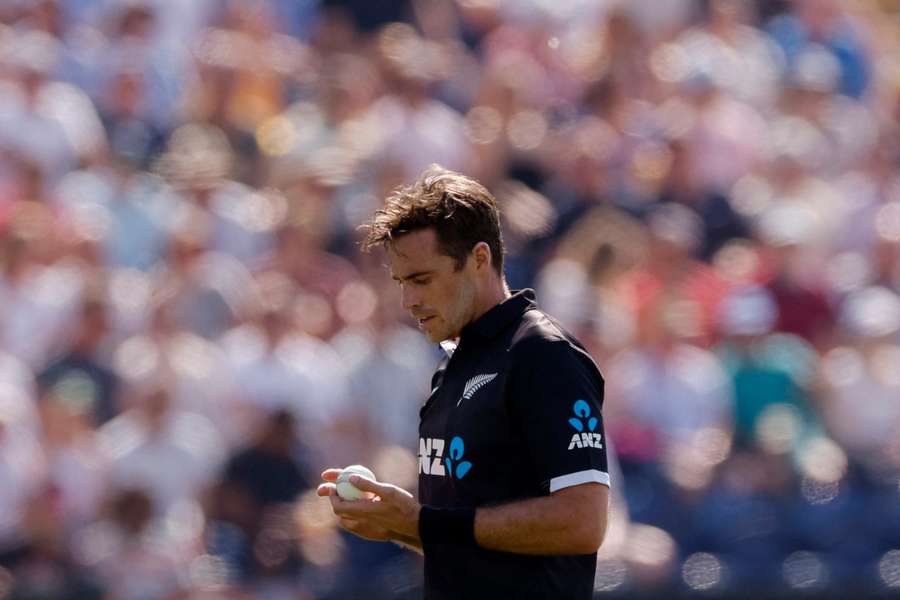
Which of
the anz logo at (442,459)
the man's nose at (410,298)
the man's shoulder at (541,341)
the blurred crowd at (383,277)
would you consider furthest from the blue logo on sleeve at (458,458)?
Result: the blurred crowd at (383,277)

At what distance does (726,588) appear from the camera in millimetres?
6789

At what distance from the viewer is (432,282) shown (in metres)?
3.43

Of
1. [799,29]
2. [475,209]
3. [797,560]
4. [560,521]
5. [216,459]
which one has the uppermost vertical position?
[799,29]

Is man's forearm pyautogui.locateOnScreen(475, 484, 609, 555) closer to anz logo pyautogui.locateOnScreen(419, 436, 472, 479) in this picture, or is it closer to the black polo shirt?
the black polo shirt

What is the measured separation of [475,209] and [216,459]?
3.65 metres

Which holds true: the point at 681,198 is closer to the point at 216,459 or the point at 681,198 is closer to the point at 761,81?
the point at 761,81

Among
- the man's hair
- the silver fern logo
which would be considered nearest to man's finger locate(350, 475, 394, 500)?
the silver fern logo

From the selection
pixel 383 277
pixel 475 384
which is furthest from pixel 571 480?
pixel 383 277

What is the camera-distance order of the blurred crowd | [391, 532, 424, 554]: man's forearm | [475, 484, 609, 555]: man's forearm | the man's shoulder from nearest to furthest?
[475, 484, 609, 555]: man's forearm, the man's shoulder, [391, 532, 424, 554]: man's forearm, the blurred crowd

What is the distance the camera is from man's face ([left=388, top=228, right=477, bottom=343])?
341cm

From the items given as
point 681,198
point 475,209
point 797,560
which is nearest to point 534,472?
point 475,209

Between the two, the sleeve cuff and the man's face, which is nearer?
the sleeve cuff

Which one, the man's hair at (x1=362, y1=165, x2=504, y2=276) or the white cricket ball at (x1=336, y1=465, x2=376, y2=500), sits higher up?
the man's hair at (x1=362, y1=165, x2=504, y2=276)

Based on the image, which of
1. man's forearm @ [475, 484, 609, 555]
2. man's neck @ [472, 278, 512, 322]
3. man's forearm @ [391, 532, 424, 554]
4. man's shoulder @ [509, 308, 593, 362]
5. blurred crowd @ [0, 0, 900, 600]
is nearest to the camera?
man's forearm @ [475, 484, 609, 555]
